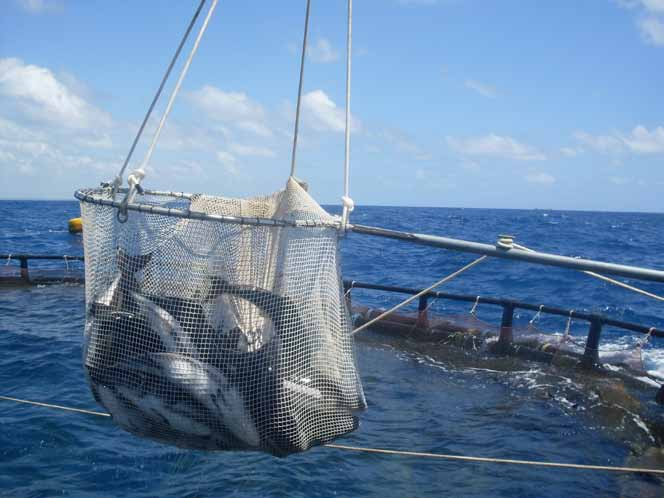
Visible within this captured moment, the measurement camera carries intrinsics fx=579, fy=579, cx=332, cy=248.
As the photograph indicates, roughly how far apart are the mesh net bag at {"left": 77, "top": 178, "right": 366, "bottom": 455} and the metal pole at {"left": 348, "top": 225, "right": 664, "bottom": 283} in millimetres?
478

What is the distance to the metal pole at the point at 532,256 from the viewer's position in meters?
3.67

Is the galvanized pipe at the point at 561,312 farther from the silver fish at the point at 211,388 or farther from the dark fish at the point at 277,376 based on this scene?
the silver fish at the point at 211,388

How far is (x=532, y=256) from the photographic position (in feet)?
12.3

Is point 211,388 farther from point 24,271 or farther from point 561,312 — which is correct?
point 24,271

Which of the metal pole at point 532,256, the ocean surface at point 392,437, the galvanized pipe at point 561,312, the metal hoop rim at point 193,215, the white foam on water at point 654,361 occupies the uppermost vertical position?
the metal hoop rim at point 193,215

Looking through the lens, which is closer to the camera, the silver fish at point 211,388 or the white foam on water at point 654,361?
the silver fish at point 211,388

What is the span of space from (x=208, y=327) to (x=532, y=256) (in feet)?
7.01

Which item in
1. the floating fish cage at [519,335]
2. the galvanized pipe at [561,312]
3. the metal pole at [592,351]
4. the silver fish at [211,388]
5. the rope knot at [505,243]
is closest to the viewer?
the silver fish at [211,388]

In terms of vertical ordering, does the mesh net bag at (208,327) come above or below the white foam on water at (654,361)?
above

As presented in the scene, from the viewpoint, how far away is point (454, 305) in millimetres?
16406

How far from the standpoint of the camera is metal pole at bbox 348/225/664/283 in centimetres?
367

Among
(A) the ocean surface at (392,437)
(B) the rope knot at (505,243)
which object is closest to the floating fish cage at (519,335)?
(A) the ocean surface at (392,437)

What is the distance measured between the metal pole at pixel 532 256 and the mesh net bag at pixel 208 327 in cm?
48

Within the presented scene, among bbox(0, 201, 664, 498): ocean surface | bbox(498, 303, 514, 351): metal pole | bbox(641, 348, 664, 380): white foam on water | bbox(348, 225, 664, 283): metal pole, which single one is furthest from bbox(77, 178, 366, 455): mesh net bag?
bbox(641, 348, 664, 380): white foam on water
